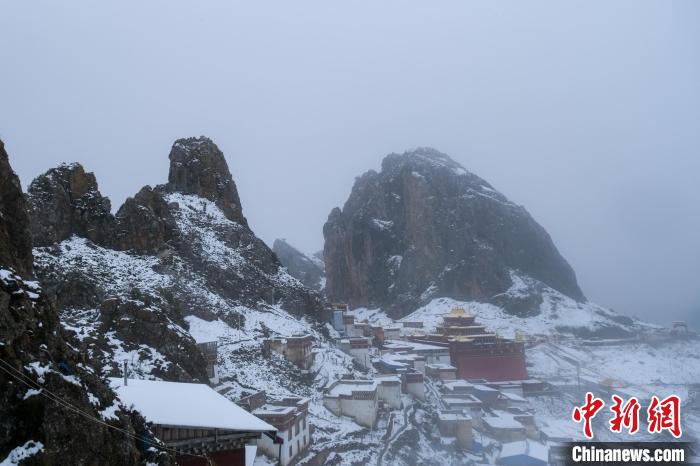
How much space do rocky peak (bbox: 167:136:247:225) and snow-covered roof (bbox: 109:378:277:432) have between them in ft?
160

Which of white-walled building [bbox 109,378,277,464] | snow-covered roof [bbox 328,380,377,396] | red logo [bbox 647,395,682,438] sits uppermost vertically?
white-walled building [bbox 109,378,277,464]

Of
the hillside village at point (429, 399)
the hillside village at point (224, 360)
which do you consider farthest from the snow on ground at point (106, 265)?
the hillside village at point (429, 399)

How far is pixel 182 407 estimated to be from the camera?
13383 mm

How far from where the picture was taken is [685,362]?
6931 centimetres

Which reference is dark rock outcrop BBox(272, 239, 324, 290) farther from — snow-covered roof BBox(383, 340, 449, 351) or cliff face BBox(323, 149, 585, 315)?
snow-covered roof BBox(383, 340, 449, 351)

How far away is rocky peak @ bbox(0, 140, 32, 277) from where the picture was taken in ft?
36.3

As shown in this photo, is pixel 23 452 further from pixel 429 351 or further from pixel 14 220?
pixel 429 351

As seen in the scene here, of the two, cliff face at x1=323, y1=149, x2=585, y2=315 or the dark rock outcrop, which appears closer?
cliff face at x1=323, y1=149, x2=585, y2=315

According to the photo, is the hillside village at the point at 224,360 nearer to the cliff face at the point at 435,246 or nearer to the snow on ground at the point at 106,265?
the snow on ground at the point at 106,265

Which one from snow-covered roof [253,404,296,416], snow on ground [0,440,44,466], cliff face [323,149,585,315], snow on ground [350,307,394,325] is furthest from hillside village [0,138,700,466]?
snow on ground [350,307,394,325]

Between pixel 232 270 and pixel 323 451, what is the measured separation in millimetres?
26126

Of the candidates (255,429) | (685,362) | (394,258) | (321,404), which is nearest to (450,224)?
(394,258)

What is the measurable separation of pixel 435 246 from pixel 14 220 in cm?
11053

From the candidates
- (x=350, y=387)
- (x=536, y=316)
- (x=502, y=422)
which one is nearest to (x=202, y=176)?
(x=350, y=387)
